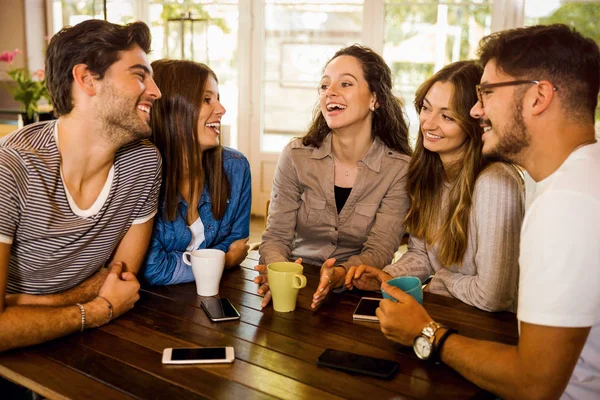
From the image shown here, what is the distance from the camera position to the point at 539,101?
1.22 meters

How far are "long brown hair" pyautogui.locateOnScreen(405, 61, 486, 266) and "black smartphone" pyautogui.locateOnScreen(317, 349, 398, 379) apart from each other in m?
0.72

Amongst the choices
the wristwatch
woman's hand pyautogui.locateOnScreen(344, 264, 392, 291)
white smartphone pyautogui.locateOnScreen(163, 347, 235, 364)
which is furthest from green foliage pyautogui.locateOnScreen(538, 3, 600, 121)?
white smartphone pyautogui.locateOnScreen(163, 347, 235, 364)

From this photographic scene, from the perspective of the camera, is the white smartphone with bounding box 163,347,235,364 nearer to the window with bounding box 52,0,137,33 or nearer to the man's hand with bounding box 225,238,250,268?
the man's hand with bounding box 225,238,250,268

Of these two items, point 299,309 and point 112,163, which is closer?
point 299,309

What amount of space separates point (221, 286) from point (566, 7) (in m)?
4.28

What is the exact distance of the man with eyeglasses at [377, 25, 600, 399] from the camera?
1.07m

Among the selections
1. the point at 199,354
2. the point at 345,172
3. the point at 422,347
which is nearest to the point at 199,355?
the point at 199,354

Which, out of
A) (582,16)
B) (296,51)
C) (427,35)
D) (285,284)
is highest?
(582,16)

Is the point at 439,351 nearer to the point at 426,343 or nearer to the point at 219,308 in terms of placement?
the point at 426,343

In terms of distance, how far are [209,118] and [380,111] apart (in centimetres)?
71

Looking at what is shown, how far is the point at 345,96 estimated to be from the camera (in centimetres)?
223

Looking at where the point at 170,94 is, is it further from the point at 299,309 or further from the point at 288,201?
the point at 299,309

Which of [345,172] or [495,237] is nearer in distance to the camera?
[495,237]

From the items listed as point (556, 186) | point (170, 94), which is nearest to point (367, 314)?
point (556, 186)
